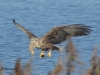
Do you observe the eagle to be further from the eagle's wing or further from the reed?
the reed

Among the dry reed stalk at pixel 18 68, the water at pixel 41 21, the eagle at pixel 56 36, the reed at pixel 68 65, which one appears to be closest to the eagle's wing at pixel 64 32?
the eagle at pixel 56 36

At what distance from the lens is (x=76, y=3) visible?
102 feet

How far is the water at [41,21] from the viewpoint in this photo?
16984 millimetres

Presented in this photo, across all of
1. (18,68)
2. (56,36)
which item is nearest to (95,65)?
(18,68)

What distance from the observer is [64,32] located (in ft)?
27.6

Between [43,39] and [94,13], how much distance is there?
19.8 m

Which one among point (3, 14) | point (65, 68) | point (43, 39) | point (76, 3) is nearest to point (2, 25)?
point (3, 14)

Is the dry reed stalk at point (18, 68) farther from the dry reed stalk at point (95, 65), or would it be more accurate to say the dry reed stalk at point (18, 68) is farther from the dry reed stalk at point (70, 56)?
the dry reed stalk at point (95, 65)

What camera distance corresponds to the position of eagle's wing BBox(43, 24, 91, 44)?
26.8 ft

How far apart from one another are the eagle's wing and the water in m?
5.02

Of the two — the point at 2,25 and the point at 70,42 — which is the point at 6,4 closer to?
the point at 2,25

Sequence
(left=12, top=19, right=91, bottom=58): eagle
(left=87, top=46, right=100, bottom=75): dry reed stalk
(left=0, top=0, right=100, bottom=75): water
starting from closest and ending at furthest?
1. (left=87, top=46, right=100, bottom=75): dry reed stalk
2. (left=12, top=19, right=91, bottom=58): eagle
3. (left=0, top=0, right=100, bottom=75): water

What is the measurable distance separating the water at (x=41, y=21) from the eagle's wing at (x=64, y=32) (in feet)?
16.5

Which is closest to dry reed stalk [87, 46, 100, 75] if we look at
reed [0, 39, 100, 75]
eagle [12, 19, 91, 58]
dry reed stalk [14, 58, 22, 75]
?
reed [0, 39, 100, 75]
